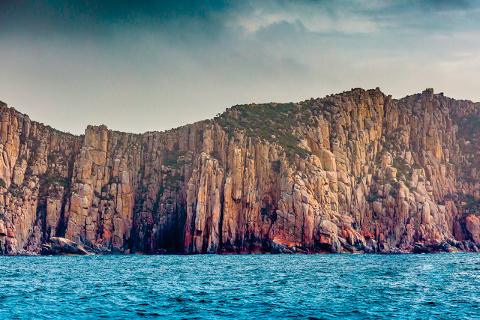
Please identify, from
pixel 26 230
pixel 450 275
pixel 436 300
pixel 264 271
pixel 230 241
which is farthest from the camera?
pixel 26 230

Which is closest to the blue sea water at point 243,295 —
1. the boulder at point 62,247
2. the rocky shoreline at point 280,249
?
the rocky shoreline at point 280,249

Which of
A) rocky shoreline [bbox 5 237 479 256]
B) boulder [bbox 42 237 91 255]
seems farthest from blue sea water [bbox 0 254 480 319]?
boulder [bbox 42 237 91 255]

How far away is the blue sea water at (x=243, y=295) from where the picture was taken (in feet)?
174

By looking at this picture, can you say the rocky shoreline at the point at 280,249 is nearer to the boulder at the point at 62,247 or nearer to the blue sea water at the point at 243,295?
the boulder at the point at 62,247

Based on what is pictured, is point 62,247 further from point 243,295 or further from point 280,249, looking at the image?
point 243,295

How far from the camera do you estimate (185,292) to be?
68875 millimetres

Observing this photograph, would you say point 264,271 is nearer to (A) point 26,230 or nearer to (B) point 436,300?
(B) point 436,300

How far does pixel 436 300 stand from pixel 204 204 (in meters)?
134

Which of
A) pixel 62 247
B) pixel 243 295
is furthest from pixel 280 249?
pixel 243 295

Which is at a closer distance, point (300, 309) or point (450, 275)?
point (300, 309)

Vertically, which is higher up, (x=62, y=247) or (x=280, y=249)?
(x=280, y=249)

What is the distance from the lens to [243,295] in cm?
6581

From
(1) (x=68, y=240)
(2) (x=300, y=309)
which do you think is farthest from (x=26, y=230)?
(2) (x=300, y=309)

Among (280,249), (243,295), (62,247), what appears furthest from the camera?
(62,247)
